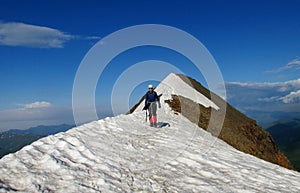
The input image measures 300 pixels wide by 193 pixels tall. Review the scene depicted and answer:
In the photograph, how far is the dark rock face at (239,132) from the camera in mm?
25225

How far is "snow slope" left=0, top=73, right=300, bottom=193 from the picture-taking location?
1073 centimetres

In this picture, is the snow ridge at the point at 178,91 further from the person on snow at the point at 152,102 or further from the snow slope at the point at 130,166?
the snow slope at the point at 130,166

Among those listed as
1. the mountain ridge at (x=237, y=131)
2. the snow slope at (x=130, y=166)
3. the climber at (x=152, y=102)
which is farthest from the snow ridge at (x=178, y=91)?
the snow slope at (x=130, y=166)

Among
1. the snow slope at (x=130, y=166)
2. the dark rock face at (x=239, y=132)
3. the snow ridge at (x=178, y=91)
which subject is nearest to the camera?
the snow slope at (x=130, y=166)

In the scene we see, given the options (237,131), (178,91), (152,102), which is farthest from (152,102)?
(178,91)

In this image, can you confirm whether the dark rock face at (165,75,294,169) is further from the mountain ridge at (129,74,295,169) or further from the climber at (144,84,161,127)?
the climber at (144,84,161,127)

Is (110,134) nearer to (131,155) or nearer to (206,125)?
(131,155)

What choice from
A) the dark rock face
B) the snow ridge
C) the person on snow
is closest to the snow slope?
the person on snow

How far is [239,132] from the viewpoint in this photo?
28156mm

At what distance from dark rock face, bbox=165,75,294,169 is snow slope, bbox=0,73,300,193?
500 cm

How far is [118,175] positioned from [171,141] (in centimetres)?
784

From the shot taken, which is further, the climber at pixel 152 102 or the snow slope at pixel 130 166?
Result: the climber at pixel 152 102

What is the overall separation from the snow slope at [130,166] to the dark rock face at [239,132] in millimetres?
5002

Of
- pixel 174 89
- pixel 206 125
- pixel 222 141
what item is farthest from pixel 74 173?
pixel 174 89
